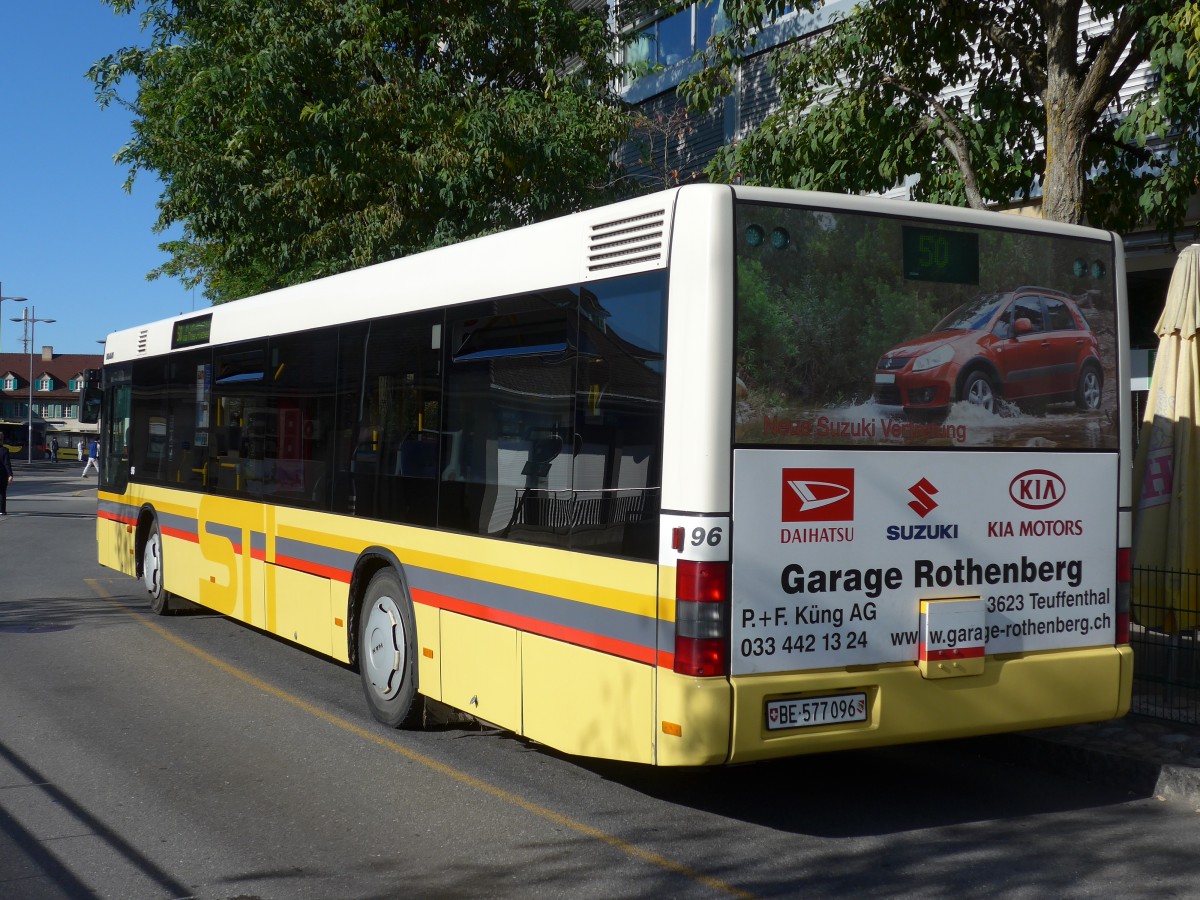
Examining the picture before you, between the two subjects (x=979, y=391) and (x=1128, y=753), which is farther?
(x=1128, y=753)

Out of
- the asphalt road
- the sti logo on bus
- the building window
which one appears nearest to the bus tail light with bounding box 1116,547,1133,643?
the asphalt road

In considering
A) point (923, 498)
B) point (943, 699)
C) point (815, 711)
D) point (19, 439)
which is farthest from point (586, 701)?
point (19, 439)

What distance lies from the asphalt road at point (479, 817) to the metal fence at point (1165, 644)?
1.39 meters

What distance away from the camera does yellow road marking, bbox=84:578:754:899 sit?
211 inches

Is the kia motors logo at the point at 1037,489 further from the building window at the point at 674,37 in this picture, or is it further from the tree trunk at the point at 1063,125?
the building window at the point at 674,37

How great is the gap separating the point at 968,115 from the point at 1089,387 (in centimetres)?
576

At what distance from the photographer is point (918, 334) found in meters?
6.00

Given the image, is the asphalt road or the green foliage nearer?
the asphalt road

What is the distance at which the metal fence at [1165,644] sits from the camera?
8133 millimetres

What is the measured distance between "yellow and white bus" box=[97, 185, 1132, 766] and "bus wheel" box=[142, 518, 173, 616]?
5857 mm

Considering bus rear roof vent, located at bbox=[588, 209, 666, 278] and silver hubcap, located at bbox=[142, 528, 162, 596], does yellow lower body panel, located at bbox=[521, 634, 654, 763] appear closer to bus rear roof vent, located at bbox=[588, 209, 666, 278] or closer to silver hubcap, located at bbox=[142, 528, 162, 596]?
bus rear roof vent, located at bbox=[588, 209, 666, 278]

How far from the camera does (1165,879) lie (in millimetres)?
5410

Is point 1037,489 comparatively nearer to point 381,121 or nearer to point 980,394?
point 980,394

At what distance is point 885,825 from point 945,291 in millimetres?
2501
